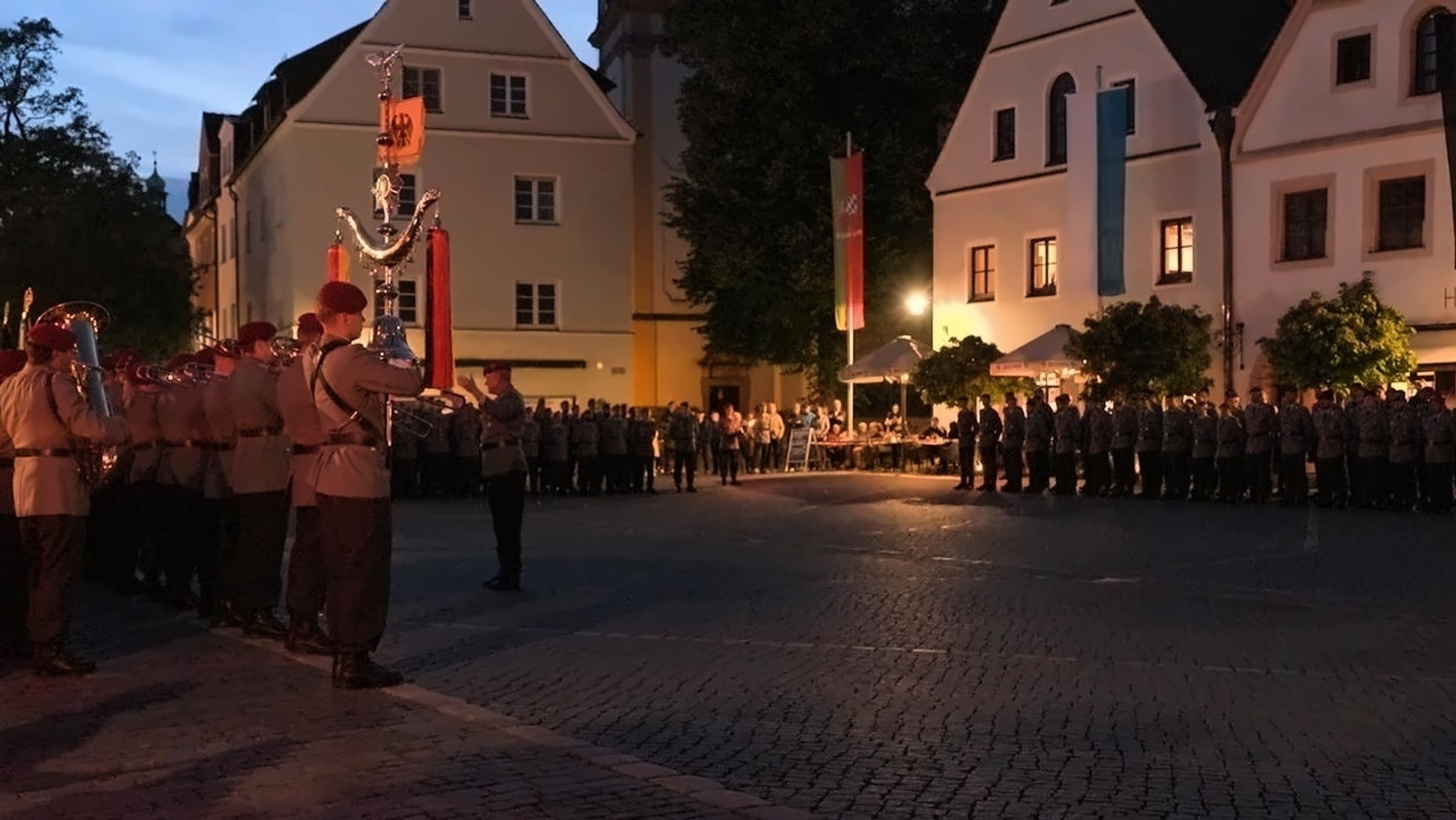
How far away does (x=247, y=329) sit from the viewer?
39.7ft

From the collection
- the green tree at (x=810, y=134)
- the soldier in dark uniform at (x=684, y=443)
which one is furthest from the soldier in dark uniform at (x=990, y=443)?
the green tree at (x=810, y=134)

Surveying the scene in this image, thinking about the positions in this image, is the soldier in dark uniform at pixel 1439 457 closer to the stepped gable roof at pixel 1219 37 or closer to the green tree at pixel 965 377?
the stepped gable roof at pixel 1219 37

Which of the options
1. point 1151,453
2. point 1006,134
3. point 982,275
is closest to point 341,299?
point 1151,453

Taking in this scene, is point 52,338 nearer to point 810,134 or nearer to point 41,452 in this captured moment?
point 41,452

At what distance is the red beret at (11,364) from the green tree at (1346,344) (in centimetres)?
2355

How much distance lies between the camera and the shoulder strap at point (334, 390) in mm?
Answer: 9609

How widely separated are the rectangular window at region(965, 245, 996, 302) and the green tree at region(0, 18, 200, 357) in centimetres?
Result: 2665

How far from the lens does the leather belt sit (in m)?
10.5

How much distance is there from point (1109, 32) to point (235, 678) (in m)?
30.3

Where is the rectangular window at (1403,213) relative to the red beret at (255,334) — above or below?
above

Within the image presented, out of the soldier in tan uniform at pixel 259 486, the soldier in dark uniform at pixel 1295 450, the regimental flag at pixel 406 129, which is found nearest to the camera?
the soldier in tan uniform at pixel 259 486

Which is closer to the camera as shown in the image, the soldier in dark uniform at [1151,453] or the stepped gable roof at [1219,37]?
the soldier in dark uniform at [1151,453]

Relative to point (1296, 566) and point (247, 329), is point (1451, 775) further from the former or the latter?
point (1296, 566)

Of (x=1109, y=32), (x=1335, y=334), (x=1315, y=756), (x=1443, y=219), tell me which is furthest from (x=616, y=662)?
(x=1109, y=32)
